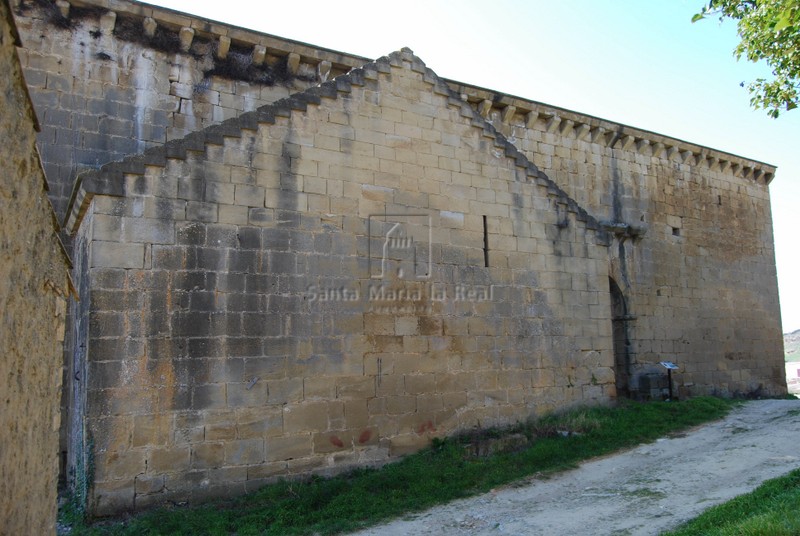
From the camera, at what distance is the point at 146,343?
24.5 ft

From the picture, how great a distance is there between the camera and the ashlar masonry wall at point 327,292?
7.46 metres

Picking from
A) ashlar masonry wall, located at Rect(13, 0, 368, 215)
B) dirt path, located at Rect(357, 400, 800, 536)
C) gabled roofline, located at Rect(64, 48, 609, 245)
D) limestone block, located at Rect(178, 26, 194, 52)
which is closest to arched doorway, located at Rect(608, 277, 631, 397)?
gabled roofline, located at Rect(64, 48, 609, 245)

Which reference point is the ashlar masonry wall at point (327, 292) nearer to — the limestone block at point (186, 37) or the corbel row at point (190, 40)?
the corbel row at point (190, 40)

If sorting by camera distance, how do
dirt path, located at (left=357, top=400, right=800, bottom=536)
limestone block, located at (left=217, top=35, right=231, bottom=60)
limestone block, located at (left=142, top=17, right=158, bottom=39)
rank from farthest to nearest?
limestone block, located at (left=217, top=35, right=231, bottom=60) → limestone block, located at (left=142, top=17, right=158, bottom=39) → dirt path, located at (left=357, top=400, right=800, bottom=536)

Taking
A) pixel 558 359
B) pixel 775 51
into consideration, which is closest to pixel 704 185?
pixel 775 51

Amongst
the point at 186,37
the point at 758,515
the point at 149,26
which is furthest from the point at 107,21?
the point at 758,515

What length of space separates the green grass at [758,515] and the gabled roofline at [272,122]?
598 cm

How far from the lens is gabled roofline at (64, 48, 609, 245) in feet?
24.6

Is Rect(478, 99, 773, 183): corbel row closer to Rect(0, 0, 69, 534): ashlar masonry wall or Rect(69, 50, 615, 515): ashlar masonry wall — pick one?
Rect(69, 50, 615, 515): ashlar masonry wall

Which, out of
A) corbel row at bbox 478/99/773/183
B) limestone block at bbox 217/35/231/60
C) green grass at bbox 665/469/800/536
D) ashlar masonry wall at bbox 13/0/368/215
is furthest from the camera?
corbel row at bbox 478/99/773/183

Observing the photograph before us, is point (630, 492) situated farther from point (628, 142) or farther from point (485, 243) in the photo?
point (628, 142)

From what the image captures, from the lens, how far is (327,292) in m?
8.83

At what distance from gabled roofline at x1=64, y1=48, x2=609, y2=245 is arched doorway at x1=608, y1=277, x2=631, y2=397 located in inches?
191

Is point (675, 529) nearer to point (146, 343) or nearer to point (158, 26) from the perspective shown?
point (146, 343)
